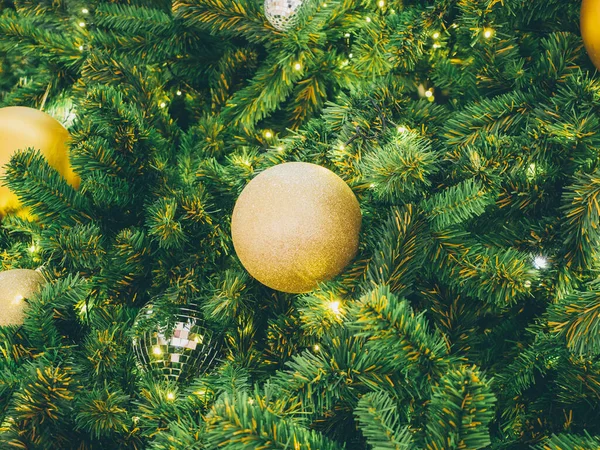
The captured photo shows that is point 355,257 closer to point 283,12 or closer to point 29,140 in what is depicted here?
point 283,12

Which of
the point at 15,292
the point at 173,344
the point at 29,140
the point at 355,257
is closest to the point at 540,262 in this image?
the point at 355,257

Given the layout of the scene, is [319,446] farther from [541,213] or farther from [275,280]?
[541,213]

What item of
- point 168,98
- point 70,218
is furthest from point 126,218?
point 168,98

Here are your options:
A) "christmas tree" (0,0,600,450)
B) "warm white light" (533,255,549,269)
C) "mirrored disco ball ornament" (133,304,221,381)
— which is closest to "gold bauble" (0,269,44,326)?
"christmas tree" (0,0,600,450)

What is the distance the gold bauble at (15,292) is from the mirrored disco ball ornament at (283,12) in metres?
0.58

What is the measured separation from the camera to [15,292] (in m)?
0.84

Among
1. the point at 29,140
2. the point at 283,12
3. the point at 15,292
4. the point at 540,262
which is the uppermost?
the point at 283,12

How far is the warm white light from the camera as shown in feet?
2.25

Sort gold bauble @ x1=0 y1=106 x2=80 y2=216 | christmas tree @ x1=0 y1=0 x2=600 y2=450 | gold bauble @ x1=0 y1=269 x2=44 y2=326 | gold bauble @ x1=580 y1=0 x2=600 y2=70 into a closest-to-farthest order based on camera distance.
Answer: christmas tree @ x1=0 y1=0 x2=600 y2=450 → gold bauble @ x1=580 y1=0 x2=600 y2=70 → gold bauble @ x1=0 y1=269 x2=44 y2=326 → gold bauble @ x1=0 y1=106 x2=80 y2=216

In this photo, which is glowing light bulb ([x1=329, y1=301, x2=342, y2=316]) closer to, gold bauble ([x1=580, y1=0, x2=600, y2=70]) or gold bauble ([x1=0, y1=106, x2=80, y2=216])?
gold bauble ([x1=580, y1=0, x2=600, y2=70])

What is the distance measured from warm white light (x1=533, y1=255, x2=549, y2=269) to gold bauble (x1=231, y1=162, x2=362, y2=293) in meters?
0.24

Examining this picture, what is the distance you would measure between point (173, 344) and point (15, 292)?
0.94ft

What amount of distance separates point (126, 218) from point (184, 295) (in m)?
0.19

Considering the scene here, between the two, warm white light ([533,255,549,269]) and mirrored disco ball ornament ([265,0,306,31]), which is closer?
warm white light ([533,255,549,269])
